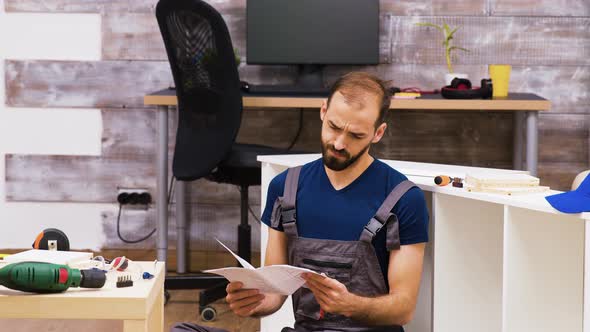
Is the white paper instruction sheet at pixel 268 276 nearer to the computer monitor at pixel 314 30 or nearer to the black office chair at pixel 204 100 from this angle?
the black office chair at pixel 204 100

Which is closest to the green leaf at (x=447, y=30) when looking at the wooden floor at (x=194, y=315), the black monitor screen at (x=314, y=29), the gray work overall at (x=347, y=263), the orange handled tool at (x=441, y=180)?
the black monitor screen at (x=314, y=29)

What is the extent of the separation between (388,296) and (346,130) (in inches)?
14.3

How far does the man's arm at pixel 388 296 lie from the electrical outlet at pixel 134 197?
2.56m

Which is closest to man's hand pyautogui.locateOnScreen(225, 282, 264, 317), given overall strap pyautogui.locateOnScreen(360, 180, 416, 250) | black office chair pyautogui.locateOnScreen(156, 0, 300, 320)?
overall strap pyautogui.locateOnScreen(360, 180, 416, 250)

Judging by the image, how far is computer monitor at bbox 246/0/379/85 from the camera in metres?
4.08

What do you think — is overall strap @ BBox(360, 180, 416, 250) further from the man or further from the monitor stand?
the monitor stand

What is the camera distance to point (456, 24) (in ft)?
13.7

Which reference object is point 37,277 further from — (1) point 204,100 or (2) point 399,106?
(2) point 399,106

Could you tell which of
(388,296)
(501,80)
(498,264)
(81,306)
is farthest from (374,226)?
(501,80)

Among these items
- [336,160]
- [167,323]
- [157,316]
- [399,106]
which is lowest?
[167,323]

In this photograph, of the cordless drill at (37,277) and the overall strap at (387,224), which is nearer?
the cordless drill at (37,277)

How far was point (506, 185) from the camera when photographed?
1.93 meters

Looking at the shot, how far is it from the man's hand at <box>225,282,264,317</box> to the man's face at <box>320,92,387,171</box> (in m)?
0.32

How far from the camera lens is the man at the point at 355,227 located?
1.90 meters
